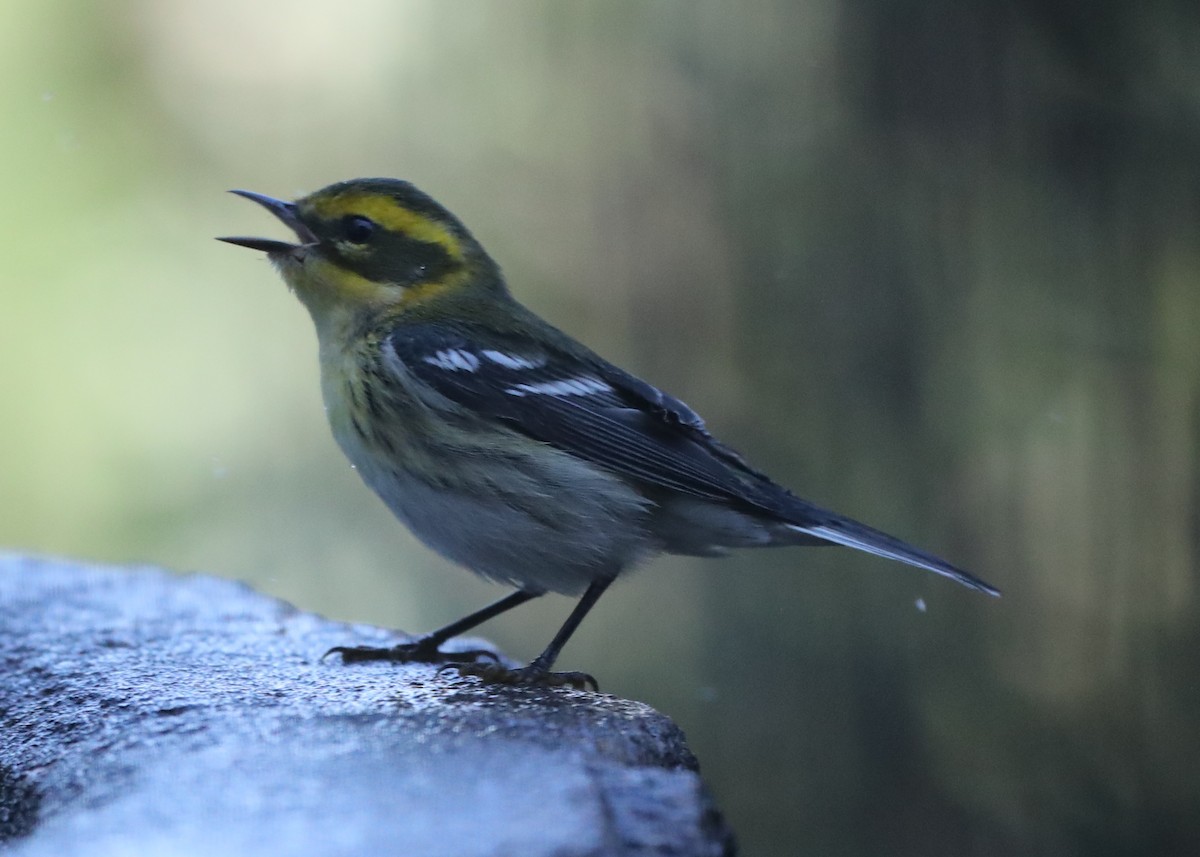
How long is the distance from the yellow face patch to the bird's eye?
0.05ft

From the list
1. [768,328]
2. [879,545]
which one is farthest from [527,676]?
[768,328]

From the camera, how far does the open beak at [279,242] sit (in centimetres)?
373

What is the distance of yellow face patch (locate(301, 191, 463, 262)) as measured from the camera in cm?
384

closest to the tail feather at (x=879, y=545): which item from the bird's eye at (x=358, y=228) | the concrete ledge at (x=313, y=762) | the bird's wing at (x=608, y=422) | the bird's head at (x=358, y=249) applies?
the bird's wing at (x=608, y=422)

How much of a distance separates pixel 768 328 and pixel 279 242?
3939 mm

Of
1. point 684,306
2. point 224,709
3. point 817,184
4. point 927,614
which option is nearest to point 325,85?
point 684,306

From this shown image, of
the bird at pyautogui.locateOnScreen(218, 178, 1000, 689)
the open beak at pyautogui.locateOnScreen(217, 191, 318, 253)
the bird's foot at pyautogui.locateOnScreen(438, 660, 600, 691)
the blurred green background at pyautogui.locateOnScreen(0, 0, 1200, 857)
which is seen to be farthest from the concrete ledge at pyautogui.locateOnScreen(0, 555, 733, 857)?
the blurred green background at pyautogui.locateOnScreen(0, 0, 1200, 857)

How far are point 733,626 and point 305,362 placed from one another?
11.0ft

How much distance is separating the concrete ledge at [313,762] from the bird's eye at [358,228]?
1161 mm

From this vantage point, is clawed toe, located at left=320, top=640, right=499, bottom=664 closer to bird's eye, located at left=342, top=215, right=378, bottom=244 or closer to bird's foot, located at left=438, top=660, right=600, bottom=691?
bird's foot, located at left=438, top=660, right=600, bottom=691

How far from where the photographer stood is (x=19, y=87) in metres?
8.91

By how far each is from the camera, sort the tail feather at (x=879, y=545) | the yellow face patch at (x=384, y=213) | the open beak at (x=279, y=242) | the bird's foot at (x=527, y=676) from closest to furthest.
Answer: the bird's foot at (x=527, y=676), the tail feather at (x=879, y=545), the open beak at (x=279, y=242), the yellow face patch at (x=384, y=213)

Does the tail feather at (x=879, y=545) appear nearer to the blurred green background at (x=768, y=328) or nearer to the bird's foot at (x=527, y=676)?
the bird's foot at (x=527, y=676)

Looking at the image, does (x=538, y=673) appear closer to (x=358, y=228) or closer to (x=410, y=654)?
(x=410, y=654)
